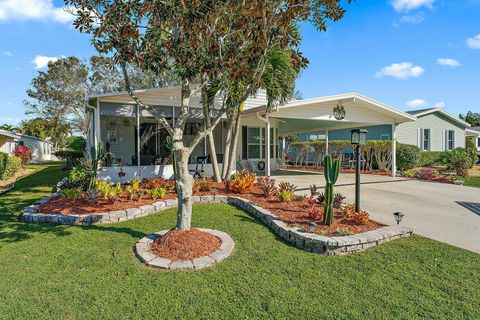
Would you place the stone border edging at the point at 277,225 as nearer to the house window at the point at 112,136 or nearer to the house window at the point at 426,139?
the house window at the point at 112,136

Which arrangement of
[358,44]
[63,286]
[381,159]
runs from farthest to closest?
[381,159], [358,44], [63,286]

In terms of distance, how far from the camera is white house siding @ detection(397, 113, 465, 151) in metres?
20.5

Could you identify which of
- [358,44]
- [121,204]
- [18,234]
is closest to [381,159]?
[358,44]

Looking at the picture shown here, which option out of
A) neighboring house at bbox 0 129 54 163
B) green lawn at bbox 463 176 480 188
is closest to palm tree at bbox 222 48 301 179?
green lawn at bbox 463 176 480 188

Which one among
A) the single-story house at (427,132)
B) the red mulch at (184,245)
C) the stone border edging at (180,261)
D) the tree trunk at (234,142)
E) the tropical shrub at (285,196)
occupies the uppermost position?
the single-story house at (427,132)

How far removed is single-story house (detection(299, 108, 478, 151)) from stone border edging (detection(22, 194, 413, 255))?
16.7 m

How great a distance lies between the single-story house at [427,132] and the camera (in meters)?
20.5

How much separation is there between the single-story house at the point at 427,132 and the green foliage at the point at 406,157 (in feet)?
12.3

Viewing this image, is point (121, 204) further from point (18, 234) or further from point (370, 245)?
point (370, 245)

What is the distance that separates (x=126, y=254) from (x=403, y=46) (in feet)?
45.8

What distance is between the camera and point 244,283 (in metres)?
3.58

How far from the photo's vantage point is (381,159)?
16000 millimetres

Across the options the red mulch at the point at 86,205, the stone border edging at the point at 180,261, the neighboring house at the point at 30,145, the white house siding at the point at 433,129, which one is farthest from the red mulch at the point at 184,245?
the neighboring house at the point at 30,145

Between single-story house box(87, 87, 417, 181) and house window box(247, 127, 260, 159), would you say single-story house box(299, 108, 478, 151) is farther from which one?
house window box(247, 127, 260, 159)
